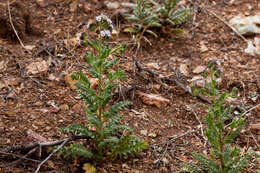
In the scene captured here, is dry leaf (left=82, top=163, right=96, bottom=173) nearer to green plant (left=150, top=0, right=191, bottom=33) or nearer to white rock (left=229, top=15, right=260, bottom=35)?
green plant (left=150, top=0, right=191, bottom=33)

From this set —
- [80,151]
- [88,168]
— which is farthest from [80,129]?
[88,168]

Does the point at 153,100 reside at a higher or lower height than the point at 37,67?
lower

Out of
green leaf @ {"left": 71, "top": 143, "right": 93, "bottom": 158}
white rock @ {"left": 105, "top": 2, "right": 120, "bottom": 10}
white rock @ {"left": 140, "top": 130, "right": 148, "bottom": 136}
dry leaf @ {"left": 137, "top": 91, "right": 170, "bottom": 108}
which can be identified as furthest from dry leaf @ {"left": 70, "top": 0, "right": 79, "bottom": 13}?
green leaf @ {"left": 71, "top": 143, "right": 93, "bottom": 158}

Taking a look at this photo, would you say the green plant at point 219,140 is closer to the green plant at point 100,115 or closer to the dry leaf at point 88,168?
the green plant at point 100,115

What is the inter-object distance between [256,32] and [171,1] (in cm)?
122

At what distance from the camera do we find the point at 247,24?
4547mm

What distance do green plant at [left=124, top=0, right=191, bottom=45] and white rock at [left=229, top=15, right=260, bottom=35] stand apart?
25.7 inches

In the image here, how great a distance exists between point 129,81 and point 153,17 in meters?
1.21

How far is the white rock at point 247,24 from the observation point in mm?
4531

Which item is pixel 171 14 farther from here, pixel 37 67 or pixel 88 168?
pixel 88 168

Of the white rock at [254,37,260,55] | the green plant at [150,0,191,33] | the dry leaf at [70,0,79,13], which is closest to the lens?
the white rock at [254,37,260,55]

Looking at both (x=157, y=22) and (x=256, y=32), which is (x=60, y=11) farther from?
(x=256, y=32)

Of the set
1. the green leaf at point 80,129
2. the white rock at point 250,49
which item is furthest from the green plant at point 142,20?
the green leaf at point 80,129

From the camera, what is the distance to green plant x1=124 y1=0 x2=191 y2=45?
4.35m
